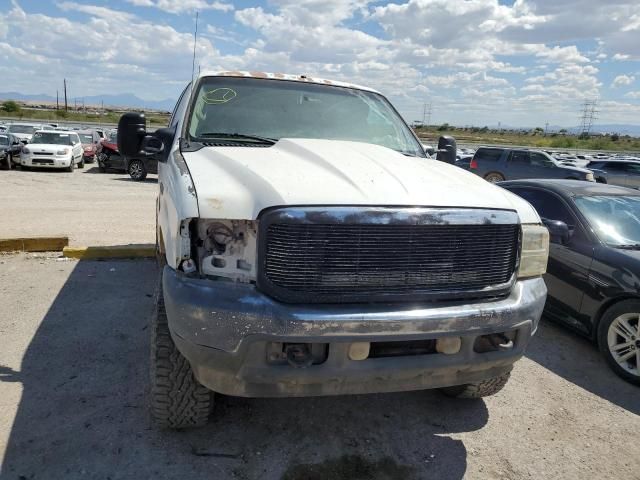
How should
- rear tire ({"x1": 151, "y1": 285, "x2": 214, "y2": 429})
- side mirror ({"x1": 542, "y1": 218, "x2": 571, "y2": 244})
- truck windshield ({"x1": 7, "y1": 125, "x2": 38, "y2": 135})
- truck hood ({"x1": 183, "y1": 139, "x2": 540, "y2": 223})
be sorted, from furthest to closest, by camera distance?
truck windshield ({"x1": 7, "y1": 125, "x2": 38, "y2": 135}), side mirror ({"x1": 542, "y1": 218, "x2": 571, "y2": 244}), rear tire ({"x1": 151, "y1": 285, "x2": 214, "y2": 429}), truck hood ({"x1": 183, "y1": 139, "x2": 540, "y2": 223})

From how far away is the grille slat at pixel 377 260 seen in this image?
2.41 m

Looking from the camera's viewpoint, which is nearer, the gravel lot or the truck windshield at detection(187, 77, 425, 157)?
the truck windshield at detection(187, 77, 425, 157)

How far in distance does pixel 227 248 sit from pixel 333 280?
534mm

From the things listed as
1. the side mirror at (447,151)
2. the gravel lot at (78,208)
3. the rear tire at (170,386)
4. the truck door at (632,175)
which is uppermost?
the side mirror at (447,151)

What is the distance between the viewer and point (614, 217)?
519cm

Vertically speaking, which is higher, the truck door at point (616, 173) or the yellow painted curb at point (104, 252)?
the truck door at point (616, 173)

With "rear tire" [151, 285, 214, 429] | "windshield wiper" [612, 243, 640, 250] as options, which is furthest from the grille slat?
"windshield wiper" [612, 243, 640, 250]

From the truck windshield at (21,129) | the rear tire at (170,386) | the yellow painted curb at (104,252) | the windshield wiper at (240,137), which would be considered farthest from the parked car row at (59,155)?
the rear tire at (170,386)

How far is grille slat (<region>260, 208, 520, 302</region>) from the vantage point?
2408 millimetres

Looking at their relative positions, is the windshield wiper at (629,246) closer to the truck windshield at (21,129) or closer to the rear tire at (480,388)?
the rear tire at (480,388)

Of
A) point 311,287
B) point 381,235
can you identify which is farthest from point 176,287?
point 381,235

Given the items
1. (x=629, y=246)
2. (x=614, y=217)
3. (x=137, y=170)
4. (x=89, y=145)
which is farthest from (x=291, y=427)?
(x=89, y=145)

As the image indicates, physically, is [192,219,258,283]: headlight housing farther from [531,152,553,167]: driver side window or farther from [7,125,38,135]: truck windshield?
[7,125,38,135]: truck windshield

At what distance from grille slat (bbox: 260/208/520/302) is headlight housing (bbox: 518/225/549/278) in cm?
28
